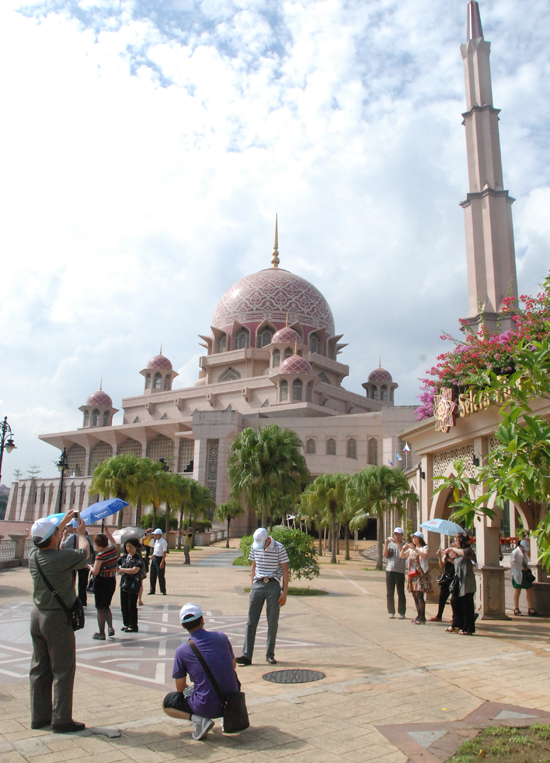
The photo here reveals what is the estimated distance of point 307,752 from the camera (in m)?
4.02

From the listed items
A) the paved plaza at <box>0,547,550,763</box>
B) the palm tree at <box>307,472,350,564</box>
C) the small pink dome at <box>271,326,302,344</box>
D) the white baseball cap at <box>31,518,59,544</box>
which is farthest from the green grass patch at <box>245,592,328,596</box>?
the small pink dome at <box>271,326,302,344</box>

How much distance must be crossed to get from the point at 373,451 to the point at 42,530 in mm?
40211

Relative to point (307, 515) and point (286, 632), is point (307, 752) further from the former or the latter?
point (307, 515)

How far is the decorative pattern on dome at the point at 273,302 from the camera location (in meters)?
57.5

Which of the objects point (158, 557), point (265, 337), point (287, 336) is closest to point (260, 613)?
point (158, 557)

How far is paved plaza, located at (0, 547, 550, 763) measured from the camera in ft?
13.4

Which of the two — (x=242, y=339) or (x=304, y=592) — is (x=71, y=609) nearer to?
(x=304, y=592)

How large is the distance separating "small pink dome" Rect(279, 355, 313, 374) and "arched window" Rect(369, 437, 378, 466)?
7.97 metres

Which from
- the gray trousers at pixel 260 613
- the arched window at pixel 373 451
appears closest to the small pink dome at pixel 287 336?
the arched window at pixel 373 451

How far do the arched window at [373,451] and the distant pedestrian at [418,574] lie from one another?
110ft

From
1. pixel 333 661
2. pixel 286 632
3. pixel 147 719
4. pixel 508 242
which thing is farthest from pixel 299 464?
pixel 147 719

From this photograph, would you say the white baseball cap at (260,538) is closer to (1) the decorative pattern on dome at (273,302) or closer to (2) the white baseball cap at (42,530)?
(2) the white baseball cap at (42,530)

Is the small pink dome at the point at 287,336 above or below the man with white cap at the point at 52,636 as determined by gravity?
above

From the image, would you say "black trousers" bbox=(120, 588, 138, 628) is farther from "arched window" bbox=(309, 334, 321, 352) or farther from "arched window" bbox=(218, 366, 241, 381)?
"arched window" bbox=(309, 334, 321, 352)
